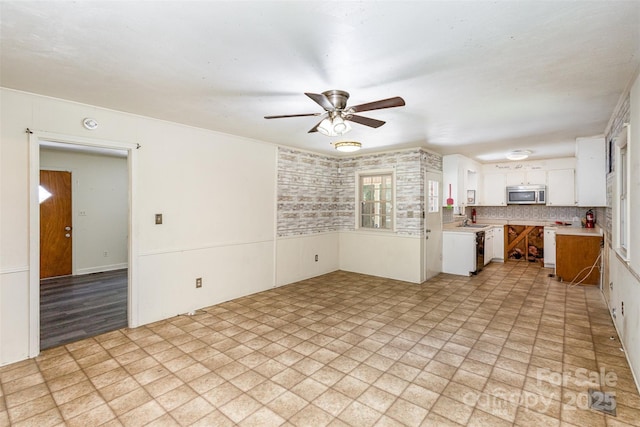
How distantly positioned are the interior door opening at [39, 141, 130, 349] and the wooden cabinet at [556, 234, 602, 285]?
743cm

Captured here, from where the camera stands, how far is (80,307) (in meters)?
4.19

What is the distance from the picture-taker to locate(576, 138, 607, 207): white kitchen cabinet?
4398 mm

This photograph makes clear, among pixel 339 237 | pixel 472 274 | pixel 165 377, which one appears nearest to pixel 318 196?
pixel 339 237

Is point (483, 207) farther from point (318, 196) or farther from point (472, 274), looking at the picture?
point (318, 196)

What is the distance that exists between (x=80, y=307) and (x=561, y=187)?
9.34 m


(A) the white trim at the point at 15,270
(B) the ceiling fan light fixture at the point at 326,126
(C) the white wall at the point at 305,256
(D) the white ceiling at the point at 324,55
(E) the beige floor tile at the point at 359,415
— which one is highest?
(D) the white ceiling at the point at 324,55

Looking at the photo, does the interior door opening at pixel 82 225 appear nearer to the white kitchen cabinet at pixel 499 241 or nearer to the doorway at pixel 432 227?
the doorway at pixel 432 227

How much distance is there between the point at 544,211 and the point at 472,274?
10.3 feet

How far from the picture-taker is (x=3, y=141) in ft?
8.91

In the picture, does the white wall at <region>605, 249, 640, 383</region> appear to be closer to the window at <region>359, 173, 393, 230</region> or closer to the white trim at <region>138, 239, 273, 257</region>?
the window at <region>359, 173, 393, 230</region>

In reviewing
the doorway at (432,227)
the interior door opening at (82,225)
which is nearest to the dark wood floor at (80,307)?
the interior door opening at (82,225)

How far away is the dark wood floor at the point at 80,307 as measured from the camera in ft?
11.2

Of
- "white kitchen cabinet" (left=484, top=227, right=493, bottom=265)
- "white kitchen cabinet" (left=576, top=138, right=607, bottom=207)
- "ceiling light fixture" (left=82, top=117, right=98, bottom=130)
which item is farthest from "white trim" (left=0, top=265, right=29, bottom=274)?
"white kitchen cabinet" (left=484, top=227, right=493, bottom=265)

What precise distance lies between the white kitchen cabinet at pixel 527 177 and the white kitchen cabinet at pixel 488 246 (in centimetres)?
136
